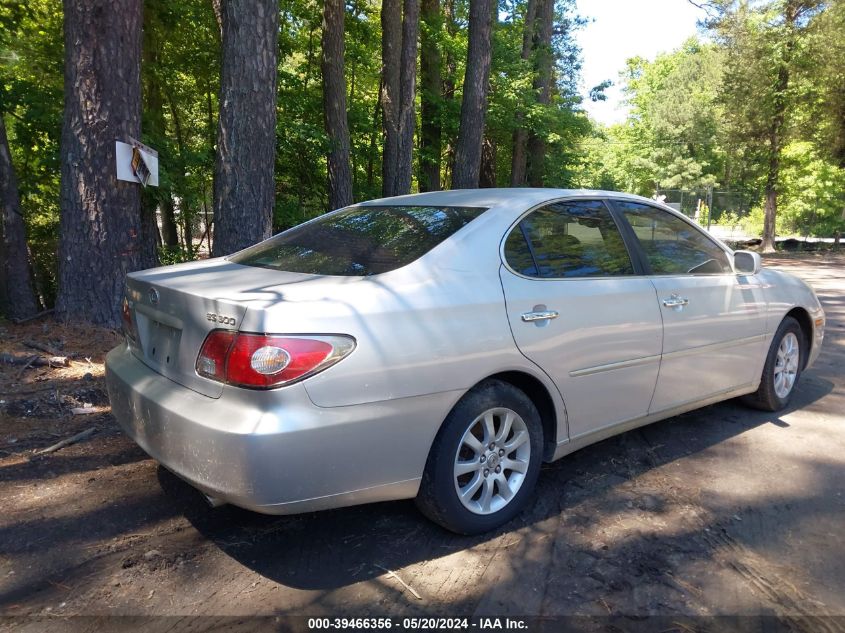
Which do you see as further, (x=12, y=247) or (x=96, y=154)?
(x=12, y=247)

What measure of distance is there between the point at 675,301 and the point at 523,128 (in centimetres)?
1539

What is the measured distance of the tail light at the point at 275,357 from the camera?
2350 mm

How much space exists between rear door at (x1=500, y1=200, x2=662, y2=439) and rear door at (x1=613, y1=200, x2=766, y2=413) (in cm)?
16

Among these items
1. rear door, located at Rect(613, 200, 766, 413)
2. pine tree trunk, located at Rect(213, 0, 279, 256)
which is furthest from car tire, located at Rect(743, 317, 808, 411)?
pine tree trunk, located at Rect(213, 0, 279, 256)

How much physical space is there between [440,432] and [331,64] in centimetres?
1088

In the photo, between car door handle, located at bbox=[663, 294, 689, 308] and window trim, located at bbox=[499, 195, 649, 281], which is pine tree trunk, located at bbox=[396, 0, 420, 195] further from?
car door handle, located at bbox=[663, 294, 689, 308]

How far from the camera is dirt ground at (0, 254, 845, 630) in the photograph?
8.14ft

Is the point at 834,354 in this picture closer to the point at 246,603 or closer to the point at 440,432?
the point at 440,432

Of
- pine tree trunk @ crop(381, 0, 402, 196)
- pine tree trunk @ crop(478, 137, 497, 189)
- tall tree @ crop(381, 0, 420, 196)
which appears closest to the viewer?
tall tree @ crop(381, 0, 420, 196)

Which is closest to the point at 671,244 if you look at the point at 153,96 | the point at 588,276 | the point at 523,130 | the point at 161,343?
the point at 588,276

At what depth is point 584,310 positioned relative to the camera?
3264mm

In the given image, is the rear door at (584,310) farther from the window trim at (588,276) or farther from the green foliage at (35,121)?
the green foliage at (35,121)

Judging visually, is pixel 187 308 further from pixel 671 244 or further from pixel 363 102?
pixel 363 102

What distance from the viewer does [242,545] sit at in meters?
2.87
